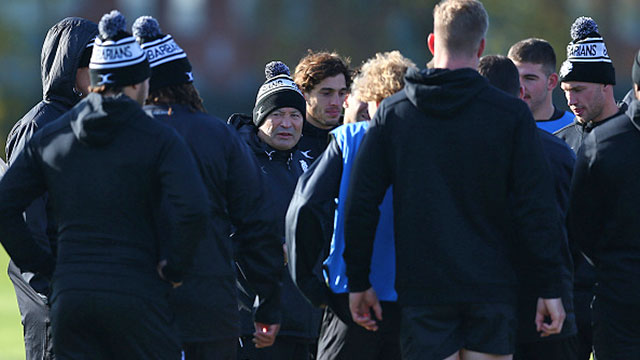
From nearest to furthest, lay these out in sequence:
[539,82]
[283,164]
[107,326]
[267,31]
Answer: [107,326] → [283,164] → [539,82] → [267,31]

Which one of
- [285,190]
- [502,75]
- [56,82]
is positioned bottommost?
[285,190]

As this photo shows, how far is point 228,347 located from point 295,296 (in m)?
1.65

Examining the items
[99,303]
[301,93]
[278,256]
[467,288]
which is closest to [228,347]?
[278,256]

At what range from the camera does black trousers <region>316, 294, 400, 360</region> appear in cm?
544

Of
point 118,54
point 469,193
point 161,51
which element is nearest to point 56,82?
point 161,51

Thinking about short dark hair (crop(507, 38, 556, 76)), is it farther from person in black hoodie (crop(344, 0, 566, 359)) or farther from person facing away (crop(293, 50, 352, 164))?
person in black hoodie (crop(344, 0, 566, 359))

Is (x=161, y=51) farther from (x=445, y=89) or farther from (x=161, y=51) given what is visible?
(x=445, y=89)

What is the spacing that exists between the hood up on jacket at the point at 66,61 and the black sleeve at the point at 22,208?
1.38 meters

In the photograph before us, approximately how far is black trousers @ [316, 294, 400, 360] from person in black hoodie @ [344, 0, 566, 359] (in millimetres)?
372

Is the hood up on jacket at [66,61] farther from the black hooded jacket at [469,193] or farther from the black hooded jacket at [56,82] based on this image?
the black hooded jacket at [469,193]

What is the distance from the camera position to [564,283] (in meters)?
5.53

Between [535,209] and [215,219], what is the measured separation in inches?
59.5

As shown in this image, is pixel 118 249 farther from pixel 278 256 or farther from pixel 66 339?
pixel 278 256

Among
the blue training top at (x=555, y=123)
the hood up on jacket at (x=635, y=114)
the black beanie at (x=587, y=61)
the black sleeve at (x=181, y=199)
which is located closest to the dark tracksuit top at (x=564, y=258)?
the hood up on jacket at (x=635, y=114)
